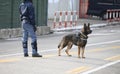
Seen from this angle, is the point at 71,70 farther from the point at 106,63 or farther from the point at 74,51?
the point at 74,51

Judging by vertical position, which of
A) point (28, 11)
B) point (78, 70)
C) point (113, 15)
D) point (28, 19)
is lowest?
point (78, 70)

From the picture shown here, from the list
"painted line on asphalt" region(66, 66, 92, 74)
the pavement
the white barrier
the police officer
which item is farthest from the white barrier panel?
"painted line on asphalt" region(66, 66, 92, 74)

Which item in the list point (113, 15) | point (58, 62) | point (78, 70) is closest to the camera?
point (78, 70)

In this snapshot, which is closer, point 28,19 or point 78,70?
point 78,70

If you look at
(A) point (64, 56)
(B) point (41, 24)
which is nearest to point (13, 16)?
(B) point (41, 24)

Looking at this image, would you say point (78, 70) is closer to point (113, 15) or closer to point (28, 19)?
point (28, 19)

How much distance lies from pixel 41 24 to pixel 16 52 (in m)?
9.92

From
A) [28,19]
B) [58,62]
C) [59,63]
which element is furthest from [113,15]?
[59,63]

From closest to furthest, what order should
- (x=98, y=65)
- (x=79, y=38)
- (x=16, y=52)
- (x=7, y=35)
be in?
(x=98, y=65), (x=79, y=38), (x=16, y=52), (x=7, y=35)

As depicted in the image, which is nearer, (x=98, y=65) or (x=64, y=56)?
(x=98, y=65)

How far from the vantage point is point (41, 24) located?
81.6 ft

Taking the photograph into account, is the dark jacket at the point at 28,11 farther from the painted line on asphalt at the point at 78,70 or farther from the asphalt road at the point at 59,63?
the painted line on asphalt at the point at 78,70

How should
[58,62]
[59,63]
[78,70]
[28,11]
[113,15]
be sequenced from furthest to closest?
[113,15] → [28,11] → [58,62] → [59,63] → [78,70]

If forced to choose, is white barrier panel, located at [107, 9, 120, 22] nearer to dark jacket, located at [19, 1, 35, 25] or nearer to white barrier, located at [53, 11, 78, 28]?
white barrier, located at [53, 11, 78, 28]
